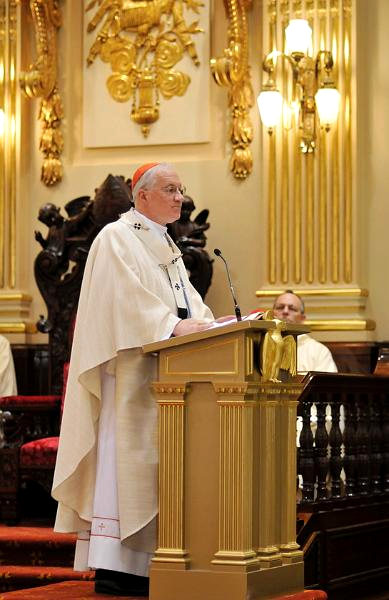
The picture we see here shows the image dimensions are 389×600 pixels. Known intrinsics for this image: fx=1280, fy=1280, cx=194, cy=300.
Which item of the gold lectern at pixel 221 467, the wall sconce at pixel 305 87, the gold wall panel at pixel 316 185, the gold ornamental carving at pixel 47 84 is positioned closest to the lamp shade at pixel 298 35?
the wall sconce at pixel 305 87

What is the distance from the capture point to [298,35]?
28.0ft

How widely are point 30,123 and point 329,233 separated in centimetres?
253

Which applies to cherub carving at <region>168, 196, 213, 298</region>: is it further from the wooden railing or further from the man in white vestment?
the man in white vestment

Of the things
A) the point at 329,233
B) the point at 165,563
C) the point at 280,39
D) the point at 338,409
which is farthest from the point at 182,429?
the point at 280,39

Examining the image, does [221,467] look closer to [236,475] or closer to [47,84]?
[236,475]

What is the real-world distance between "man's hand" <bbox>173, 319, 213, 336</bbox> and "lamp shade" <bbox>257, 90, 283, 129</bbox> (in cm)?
416

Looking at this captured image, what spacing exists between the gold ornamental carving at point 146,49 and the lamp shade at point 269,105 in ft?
2.86

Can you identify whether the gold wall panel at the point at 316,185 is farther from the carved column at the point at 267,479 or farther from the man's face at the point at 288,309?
the carved column at the point at 267,479

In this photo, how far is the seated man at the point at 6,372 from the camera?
9.20m

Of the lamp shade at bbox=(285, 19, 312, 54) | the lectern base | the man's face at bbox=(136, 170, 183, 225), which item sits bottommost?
the lectern base

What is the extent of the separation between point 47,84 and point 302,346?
2.85m

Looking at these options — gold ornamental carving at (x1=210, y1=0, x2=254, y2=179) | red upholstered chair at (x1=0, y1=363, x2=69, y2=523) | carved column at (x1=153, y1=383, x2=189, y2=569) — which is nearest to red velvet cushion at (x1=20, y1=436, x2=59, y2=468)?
red upholstered chair at (x1=0, y1=363, x2=69, y2=523)

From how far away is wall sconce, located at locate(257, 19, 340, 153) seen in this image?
856 centimetres

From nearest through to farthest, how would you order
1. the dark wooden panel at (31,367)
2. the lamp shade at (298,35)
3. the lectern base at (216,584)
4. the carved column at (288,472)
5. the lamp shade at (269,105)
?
1. the lectern base at (216,584)
2. the carved column at (288,472)
3. the lamp shade at (298,35)
4. the lamp shade at (269,105)
5. the dark wooden panel at (31,367)
